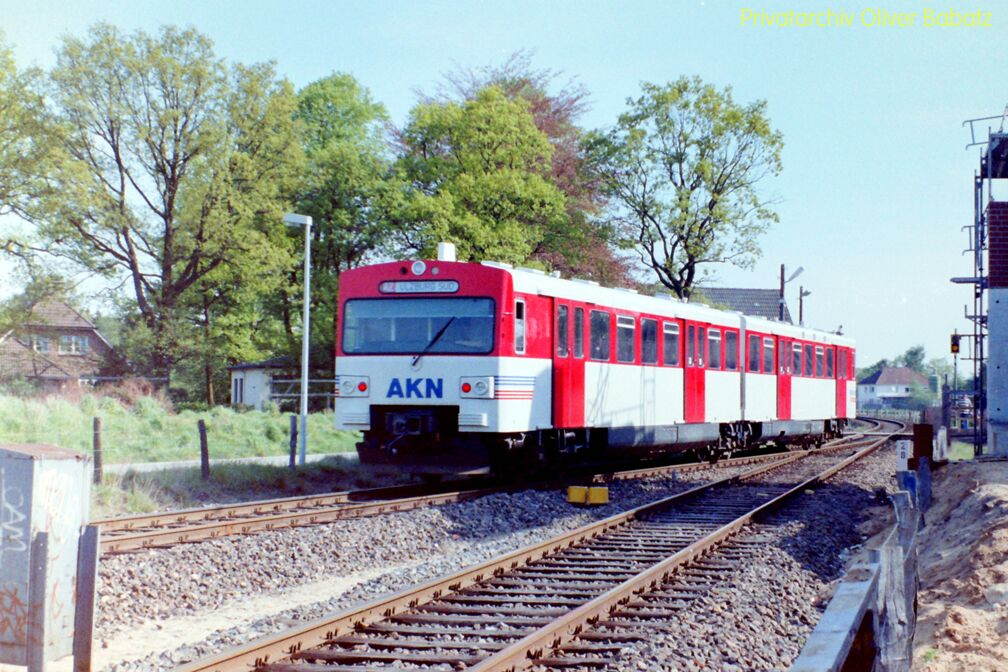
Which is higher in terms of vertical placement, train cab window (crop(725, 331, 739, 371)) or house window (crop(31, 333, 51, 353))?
house window (crop(31, 333, 51, 353))

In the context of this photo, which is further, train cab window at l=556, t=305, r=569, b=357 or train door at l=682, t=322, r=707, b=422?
train door at l=682, t=322, r=707, b=422

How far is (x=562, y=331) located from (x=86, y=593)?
34.8ft

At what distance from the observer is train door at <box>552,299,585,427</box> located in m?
15.9

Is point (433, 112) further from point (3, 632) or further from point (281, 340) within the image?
A: point (3, 632)

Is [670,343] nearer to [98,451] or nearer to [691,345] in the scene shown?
[691,345]

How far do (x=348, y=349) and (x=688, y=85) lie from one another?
26.8m

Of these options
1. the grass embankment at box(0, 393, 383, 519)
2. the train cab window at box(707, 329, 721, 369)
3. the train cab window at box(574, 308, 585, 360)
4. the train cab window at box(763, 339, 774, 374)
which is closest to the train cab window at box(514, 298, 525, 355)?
the train cab window at box(574, 308, 585, 360)

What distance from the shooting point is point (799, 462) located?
78.9 ft

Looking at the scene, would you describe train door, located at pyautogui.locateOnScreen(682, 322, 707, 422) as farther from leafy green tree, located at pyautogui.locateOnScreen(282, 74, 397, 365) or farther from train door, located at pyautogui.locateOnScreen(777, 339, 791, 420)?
leafy green tree, located at pyautogui.locateOnScreen(282, 74, 397, 365)

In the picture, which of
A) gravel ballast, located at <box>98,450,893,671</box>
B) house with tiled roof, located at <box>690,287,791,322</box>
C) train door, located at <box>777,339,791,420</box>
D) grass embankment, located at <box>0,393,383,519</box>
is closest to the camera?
gravel ballast, located at <box>98,450,893,671</box>

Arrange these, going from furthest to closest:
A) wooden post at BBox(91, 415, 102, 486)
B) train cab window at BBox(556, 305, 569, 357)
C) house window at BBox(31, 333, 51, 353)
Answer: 1. house window at BBox(31, 333, 51, 353)
2. train cab window at BBox(556, 305, 569, 357)
3. wooden post at BBox(91, 415, 102, 486)

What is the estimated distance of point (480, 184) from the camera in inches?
1407

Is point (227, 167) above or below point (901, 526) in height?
above

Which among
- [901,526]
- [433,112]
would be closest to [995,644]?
[901,526]
